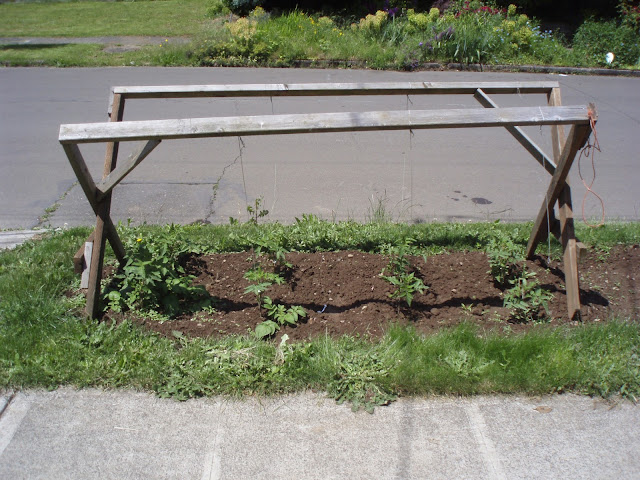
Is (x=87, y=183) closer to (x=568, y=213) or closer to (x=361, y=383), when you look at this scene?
(x=361, y=383)

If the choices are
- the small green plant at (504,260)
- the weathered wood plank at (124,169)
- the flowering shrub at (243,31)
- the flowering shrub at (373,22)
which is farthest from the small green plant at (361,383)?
the flowering shrub at (373,22)

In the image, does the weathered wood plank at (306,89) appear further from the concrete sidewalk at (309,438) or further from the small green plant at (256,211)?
the concrete sidewalk at (309,438)

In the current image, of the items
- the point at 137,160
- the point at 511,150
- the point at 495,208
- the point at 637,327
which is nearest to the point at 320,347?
the point at 137,160

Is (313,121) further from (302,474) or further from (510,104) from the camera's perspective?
(510,104)

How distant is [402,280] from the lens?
3943 millimetres

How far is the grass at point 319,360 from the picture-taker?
3.18 m

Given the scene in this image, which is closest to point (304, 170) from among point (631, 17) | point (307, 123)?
point (307, 123)

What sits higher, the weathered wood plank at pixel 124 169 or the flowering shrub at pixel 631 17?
the flowering shrub at pixel 631 17

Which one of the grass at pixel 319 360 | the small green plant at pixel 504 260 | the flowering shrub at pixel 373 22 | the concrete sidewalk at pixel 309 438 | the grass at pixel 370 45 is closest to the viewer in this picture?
the concrete sidewalk at pixel 309 438

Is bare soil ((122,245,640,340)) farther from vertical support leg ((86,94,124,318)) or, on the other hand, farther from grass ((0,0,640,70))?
grass ((0,0,640,70))

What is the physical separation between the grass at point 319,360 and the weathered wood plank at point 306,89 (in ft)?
5.27

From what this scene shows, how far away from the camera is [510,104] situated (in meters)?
9.07

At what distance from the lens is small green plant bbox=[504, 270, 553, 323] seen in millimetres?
3768

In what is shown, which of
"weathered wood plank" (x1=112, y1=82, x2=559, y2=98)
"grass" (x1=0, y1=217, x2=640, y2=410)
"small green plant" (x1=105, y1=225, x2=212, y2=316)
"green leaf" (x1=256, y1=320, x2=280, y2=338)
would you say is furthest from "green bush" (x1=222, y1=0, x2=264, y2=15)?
"green leaf" (x1=256, y1=320, x2=280, y2=338)
